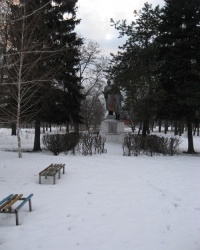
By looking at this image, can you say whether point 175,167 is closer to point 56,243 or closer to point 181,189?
point 181,189

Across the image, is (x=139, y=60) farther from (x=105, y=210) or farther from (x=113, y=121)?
(x=105, y=210)

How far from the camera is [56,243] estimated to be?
15.3 feet

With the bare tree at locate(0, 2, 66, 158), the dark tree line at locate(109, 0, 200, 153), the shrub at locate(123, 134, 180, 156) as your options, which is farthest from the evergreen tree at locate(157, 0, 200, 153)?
the bare tree at locate(0, 2, 66, 158)

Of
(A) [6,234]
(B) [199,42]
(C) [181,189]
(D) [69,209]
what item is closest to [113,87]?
(B) [199,42]

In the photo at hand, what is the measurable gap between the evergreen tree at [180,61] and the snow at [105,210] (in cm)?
610

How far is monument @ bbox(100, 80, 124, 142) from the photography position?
25.0 metres

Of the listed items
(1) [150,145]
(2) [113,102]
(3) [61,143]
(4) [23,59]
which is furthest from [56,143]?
(2) [113,102]

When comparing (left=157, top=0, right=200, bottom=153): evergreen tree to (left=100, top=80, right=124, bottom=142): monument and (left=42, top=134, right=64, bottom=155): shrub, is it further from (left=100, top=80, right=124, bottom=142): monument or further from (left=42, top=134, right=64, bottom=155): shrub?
(left=100, top=80, right=124, bottom=142): monument

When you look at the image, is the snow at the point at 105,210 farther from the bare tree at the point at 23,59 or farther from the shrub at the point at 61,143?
the shrub at the point at 61,143

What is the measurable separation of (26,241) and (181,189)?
4.83 meters

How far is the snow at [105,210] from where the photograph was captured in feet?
15.7

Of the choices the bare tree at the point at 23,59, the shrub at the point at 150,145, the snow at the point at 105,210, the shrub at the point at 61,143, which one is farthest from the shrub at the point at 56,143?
the snow at the point at 105,210

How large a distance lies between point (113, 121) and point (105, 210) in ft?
63.3

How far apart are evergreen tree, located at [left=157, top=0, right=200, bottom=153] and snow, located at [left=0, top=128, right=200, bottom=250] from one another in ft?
20.0
